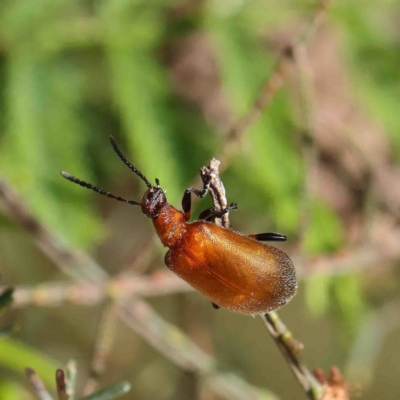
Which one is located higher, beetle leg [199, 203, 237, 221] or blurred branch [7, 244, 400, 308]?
blurred branch [7, 244, 400, 308]

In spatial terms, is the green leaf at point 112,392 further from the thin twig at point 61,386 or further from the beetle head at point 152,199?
the beetle head at point 152,199

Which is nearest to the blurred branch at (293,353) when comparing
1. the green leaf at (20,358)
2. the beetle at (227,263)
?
the beetle at (227,263)

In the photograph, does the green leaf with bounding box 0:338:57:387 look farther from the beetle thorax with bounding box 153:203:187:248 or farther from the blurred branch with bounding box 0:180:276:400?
the beetle thorax with bounding box 153:203:187:248

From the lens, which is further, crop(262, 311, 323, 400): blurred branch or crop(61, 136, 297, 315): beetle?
crop(61, 136, 297, 315): beetle

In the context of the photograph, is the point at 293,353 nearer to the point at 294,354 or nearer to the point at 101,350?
the point at 294,354

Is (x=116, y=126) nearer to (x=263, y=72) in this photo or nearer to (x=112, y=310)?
(x=263, y=72)

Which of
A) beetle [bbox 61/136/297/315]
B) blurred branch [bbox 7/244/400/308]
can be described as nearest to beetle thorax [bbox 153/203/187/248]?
beetle [bbox 61/136/297/315]
